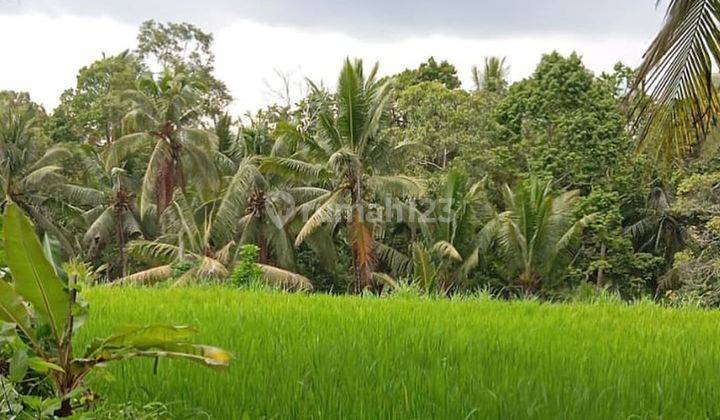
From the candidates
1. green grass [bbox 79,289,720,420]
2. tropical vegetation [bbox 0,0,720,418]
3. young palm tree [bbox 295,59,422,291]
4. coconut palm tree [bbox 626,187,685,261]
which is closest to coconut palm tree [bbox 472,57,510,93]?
tropical vegetation [bbox 0,0,720,418]

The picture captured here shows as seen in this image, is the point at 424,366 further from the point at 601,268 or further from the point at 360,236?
the point at 601,268

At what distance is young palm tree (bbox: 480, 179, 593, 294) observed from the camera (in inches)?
669

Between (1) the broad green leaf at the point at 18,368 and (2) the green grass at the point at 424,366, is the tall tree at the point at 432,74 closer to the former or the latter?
(2) the green grass at the point at 424,366

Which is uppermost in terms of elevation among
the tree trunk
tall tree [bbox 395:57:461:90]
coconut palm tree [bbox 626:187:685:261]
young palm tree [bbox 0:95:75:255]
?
tall tree [bbox 395:57:461:90]

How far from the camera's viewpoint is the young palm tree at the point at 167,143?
2070cm

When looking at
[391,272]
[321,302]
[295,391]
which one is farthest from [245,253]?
[391,272]

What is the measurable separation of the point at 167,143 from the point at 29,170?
14.6 ft

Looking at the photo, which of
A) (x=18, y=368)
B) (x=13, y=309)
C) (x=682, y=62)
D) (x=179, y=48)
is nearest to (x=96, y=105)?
(x=179, y=48)

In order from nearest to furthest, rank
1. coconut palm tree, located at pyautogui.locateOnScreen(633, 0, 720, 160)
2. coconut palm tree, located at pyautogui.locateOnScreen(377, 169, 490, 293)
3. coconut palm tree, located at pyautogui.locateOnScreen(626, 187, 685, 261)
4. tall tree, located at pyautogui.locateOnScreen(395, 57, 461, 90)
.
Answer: coconut palm tree, located at pyautogui.locateOnScreen(633, 0, 720, 160), coconut palm tree, located at pyautogui.locateOnScreen(377, 169, 490, 293), coconut palm tree, located at pyautogui.locateOnScreen(626, 187, 685, 261), tall tree, located at pyautogui.locateOnScreen(395, 57, 461, 90)

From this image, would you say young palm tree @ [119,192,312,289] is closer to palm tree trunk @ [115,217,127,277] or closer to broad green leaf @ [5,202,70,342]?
palm tree trunk @ [115,217,127,277]

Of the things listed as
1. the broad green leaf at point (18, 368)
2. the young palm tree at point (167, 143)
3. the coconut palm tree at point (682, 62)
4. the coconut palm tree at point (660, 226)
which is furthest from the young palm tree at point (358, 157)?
the broad green leaf at point (18, 368)

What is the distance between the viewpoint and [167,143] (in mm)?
21109

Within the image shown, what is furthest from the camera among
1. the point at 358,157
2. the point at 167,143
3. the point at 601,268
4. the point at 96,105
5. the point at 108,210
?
the point at 96,105

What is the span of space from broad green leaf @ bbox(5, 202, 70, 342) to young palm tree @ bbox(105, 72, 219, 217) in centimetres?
1934
